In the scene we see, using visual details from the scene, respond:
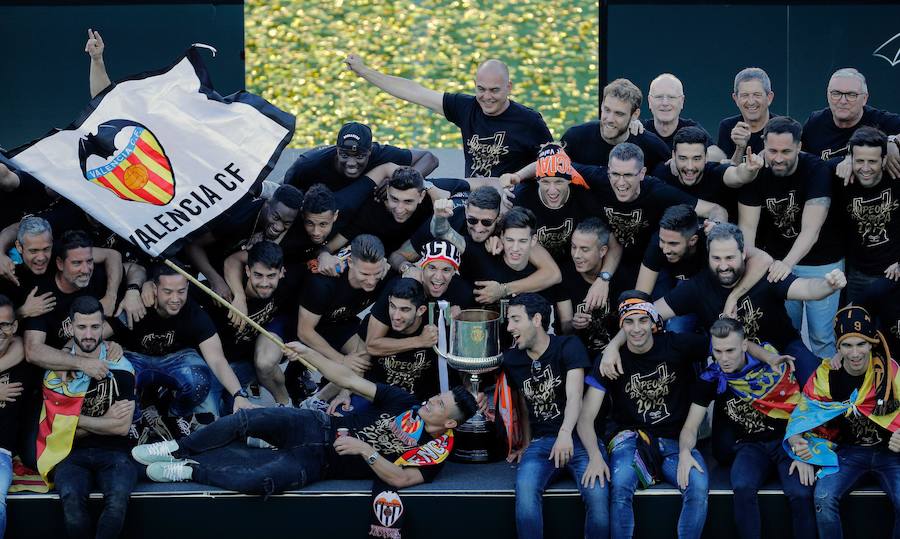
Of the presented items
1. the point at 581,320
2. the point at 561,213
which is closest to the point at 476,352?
the point at 581,320

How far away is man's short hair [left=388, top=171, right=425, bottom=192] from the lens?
7.70 meters

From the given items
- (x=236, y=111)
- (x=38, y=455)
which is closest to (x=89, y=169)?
(x=236, y=111)

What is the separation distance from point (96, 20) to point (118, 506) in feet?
14.8

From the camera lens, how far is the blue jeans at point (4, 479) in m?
6.90

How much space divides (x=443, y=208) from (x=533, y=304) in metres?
0.81

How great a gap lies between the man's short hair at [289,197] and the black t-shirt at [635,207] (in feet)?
5.45

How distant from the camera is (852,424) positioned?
6.98 m

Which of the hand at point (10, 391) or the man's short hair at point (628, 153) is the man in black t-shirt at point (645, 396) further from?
the hand at point (10, 391)

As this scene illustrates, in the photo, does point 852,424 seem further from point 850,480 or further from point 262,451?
point 262,451

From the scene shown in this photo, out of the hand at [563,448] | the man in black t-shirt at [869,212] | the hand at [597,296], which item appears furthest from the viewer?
the hand at [597,296]

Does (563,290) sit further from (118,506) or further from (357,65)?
(118,506)

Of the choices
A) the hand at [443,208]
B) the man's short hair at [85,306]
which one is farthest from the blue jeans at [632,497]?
the man's short hair at [85,306]

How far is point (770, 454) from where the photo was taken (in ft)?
23.3

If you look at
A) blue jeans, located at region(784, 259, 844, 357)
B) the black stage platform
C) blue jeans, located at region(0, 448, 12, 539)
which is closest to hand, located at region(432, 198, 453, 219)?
the black stage platform
